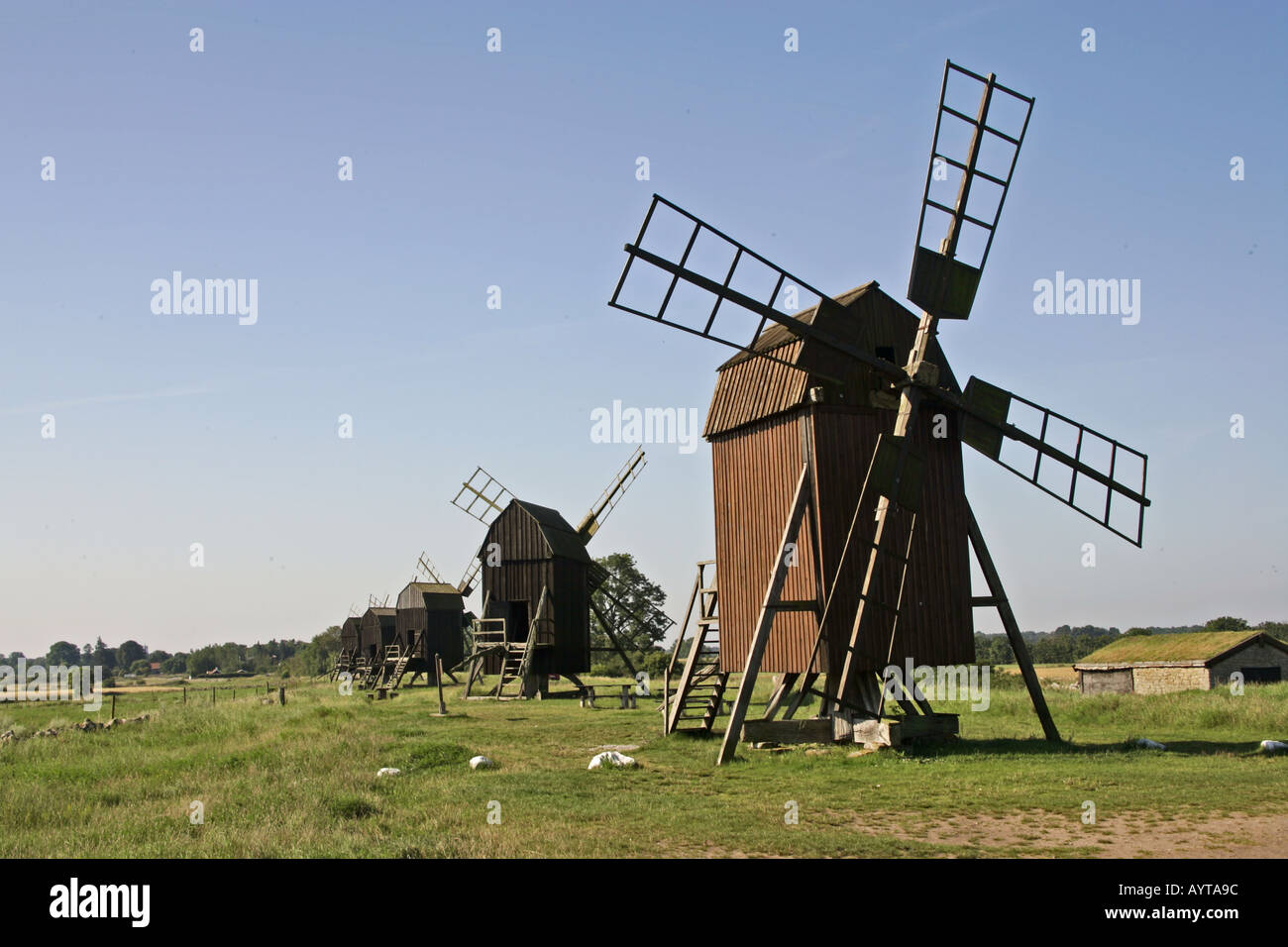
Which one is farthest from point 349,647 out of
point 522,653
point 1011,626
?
point 1011,626

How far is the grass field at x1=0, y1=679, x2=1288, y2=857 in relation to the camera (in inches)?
390

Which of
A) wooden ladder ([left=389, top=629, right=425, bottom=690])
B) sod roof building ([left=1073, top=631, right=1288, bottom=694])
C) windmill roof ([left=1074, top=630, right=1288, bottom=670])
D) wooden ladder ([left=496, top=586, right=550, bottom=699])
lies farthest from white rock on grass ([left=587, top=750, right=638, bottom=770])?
wooden ladder ([left=389, top=629, right=425, bottom=690])

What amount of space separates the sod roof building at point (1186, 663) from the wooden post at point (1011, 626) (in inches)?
820

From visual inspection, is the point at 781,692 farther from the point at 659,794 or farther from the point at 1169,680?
the point at 1169,680

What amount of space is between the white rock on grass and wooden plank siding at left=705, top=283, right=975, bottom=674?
4.23 m

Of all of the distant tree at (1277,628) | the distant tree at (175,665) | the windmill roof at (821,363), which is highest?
the windmill roof at (821,363)

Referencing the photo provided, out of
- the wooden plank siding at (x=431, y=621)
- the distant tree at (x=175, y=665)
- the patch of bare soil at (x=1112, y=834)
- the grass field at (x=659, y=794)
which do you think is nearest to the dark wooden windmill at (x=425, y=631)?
the wooden plank siding at (x=431, y=621)

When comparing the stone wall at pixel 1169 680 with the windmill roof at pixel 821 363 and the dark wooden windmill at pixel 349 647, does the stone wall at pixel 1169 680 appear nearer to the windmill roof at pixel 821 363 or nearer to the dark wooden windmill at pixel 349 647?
the windmill roof at pixel 821 363

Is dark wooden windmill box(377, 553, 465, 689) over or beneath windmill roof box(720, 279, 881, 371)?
beneath

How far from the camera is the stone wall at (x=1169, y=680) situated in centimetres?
3691

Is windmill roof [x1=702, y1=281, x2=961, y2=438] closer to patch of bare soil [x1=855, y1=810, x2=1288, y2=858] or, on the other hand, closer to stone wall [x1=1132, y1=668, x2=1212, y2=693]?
patch of bare soil [x1=855, y1=810, x2=1288, y2=858]
